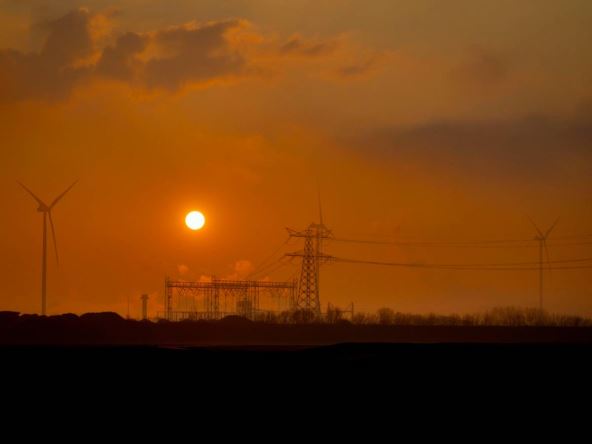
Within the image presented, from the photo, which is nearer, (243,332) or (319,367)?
(319,367)

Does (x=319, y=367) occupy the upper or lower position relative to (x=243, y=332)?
upper

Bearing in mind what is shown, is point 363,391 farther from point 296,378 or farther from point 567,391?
point 567,391

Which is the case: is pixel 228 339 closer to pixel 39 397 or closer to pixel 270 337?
pixel 270 337

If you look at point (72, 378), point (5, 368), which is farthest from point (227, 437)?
point (5, 368)

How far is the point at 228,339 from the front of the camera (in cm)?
10819

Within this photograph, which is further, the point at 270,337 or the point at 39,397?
the point at 270,337

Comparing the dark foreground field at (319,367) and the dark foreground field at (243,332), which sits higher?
the dark foreground field at (319,367)

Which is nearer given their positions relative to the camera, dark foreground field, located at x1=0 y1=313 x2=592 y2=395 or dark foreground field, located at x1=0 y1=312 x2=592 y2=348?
dark foreground field, located at x1=0 y1=313 x2=592 y2=395

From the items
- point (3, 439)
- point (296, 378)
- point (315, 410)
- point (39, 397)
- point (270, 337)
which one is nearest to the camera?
point (3, 439)

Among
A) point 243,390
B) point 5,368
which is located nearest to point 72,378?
point 5,368

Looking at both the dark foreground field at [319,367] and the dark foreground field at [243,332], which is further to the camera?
the dark foreground field at [243,332]

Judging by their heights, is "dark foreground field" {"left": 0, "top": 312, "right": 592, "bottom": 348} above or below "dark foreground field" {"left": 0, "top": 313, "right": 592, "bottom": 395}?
below

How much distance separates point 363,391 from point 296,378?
258 cm

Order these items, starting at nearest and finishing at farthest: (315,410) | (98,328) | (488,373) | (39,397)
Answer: (315,410)
(39,397)
(488,373)
(98,328)
